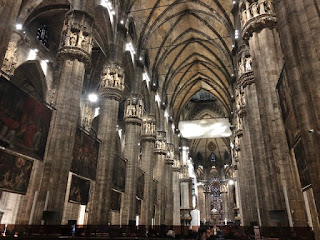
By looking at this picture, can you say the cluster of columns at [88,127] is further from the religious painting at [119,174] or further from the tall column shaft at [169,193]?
the tall column shaft at [169,193]

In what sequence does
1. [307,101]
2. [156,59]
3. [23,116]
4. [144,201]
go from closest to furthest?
[307,101] → [23,116] → [144,201] → [156,59]

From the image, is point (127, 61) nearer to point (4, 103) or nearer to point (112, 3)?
point (112, 3)

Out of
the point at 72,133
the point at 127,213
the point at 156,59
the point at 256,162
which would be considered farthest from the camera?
the point at 156,59

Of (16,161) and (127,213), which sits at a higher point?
(16,161)

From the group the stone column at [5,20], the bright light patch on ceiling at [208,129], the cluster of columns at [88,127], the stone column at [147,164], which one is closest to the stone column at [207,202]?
the bright light patch on ceiling at [208,129]

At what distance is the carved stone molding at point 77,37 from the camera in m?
11.4

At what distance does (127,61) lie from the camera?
20.3 meters

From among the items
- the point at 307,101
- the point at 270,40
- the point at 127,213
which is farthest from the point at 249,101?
the point at 127,213

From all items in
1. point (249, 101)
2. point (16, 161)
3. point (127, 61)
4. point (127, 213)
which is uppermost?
point (127, 61)

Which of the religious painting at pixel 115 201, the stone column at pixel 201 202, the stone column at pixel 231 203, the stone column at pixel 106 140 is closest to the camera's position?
the stone column at pixel 106 140

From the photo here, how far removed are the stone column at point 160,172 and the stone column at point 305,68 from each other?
20656 mm

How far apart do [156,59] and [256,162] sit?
16565 millimetres

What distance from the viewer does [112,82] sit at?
1561 centimetres

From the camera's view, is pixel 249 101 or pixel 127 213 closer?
pixel 249 101
